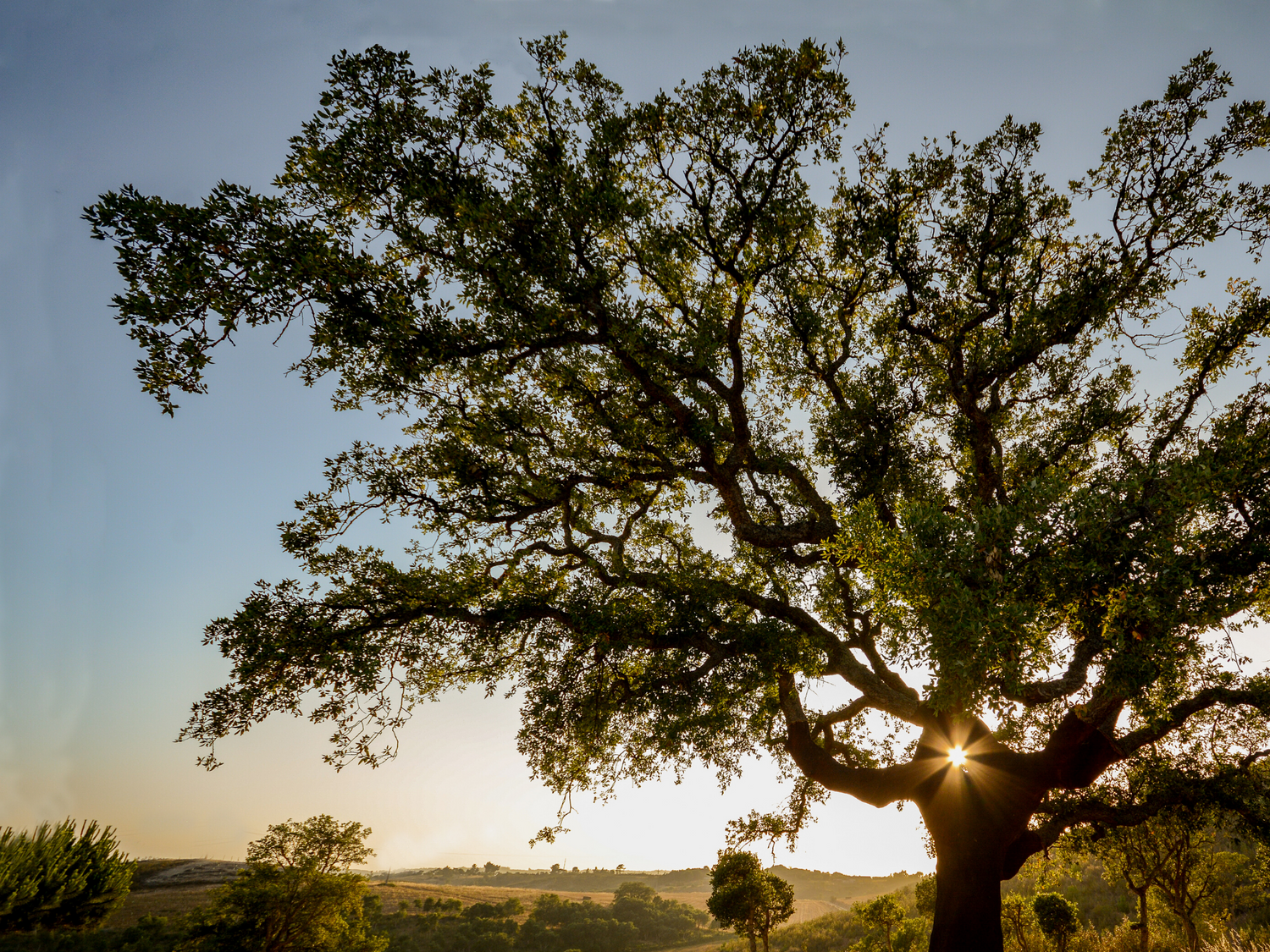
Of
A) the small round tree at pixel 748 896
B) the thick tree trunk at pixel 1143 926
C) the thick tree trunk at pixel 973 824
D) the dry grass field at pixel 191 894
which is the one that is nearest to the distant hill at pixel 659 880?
the dry grass field at pixel 191 894

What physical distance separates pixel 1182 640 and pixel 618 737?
1083cm

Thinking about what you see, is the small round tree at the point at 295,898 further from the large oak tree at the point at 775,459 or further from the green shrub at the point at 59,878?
the large oak tree at the point at 775,459

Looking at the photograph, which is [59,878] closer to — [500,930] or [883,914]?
[500,930]

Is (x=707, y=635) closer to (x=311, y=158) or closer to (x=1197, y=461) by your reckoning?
(x=1197, y=461)

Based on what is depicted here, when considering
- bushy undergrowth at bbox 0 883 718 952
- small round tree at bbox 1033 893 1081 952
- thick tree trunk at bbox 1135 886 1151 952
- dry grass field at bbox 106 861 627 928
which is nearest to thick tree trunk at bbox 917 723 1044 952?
thick tree trunk at bbox 1135 886 1151 952

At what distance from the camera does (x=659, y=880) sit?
292 feet

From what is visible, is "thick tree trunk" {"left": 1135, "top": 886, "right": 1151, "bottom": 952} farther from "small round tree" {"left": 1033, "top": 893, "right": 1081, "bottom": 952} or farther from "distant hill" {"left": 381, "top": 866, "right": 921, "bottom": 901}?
"distant hill" {"left": 381, "top": 866, "right": 921, "bottom": 901}

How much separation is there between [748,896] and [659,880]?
274 ft

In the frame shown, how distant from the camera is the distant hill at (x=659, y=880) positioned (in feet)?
234

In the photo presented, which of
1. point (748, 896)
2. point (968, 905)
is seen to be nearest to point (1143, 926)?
point (968, 905)

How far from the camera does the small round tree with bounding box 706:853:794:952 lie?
900 inches

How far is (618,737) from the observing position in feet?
43.1

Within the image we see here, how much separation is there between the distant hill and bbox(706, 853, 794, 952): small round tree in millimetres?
49592

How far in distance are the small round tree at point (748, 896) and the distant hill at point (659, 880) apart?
1952 inches
